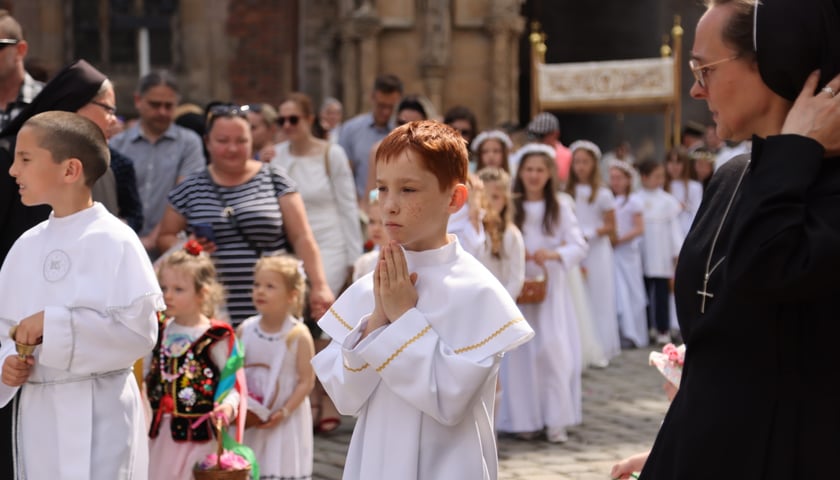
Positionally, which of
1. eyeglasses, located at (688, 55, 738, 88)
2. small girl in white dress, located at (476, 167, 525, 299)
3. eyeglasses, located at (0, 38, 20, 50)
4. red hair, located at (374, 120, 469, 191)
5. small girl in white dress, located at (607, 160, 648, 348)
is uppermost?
eyeglasses, located at (0, 38, 20, 50)

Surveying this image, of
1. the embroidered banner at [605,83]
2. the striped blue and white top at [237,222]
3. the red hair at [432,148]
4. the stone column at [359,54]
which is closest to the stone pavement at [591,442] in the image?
the striped blue and white top at [237,222]

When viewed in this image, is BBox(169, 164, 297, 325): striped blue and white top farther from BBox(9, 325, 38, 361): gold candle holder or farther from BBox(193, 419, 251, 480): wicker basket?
BBox(9, 325, 38, 361): gold candle holder

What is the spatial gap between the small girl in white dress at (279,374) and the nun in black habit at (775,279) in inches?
151

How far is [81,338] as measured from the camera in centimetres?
423

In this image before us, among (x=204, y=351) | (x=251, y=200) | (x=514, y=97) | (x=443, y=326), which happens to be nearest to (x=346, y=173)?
(x=251, y=200)

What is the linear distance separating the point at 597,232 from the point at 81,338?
915cm

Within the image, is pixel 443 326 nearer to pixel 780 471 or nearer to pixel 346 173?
pixel 780 471

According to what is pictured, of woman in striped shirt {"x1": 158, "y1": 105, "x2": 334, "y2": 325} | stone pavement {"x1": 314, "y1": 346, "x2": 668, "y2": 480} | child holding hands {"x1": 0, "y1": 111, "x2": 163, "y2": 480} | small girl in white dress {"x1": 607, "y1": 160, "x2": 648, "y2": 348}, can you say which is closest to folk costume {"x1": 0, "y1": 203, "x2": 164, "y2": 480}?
child holding hands {"x1": 0, "y1": 111, "x2": 163, "y2": 480}

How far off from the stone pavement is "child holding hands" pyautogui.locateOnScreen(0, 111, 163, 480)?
2953 millimetres

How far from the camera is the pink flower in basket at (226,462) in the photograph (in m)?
5.44

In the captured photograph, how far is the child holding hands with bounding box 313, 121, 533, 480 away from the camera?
3.36m

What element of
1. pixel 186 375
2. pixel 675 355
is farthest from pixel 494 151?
pixel 675 355

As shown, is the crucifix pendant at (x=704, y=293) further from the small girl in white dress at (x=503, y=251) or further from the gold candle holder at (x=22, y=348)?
the small girl in white dress at (x=503, y=251)

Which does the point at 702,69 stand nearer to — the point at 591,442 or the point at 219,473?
the point at 219,473
